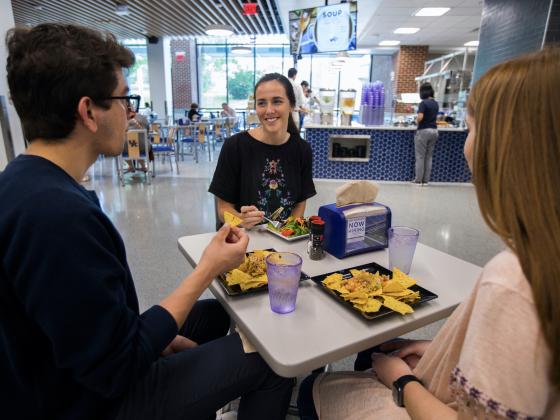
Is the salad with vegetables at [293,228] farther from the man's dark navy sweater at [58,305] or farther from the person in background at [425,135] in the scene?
the person in background at [425,135]

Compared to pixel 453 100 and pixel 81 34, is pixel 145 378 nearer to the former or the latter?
pixel 81 34

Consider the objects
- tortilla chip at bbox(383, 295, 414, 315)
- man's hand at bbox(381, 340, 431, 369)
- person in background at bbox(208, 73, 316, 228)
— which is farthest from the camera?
person in background at bbox(208, 73, 316, 228)

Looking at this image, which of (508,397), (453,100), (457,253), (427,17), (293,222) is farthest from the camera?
(453,100)

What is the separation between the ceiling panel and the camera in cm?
805

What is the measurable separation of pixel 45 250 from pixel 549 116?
0.93 metres

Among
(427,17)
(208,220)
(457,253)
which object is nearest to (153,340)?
(457,253)

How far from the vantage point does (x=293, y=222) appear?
160cm

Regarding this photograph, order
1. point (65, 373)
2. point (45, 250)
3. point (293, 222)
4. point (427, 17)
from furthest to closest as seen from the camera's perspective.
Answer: point (427, 17) < point (293, 222) < point (65, 373) < point (45, 250)

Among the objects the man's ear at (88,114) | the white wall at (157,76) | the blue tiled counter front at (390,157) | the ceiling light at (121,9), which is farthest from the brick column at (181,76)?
the man's ear at (88,114)

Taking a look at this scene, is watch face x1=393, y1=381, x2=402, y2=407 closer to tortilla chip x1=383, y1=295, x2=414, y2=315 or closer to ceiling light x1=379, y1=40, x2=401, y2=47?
tortilla chip x1=383, y1=295, x2=414, y2=315

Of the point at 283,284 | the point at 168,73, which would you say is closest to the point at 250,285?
the point at 283,284

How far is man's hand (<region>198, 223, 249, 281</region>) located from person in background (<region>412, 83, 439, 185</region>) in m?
5.65

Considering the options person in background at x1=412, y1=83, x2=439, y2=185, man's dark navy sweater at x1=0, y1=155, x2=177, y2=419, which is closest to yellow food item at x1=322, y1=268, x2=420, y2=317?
man's dark navy sweater at x1=0, y1=155, x2=177, y2=419

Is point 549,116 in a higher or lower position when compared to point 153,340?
higher
